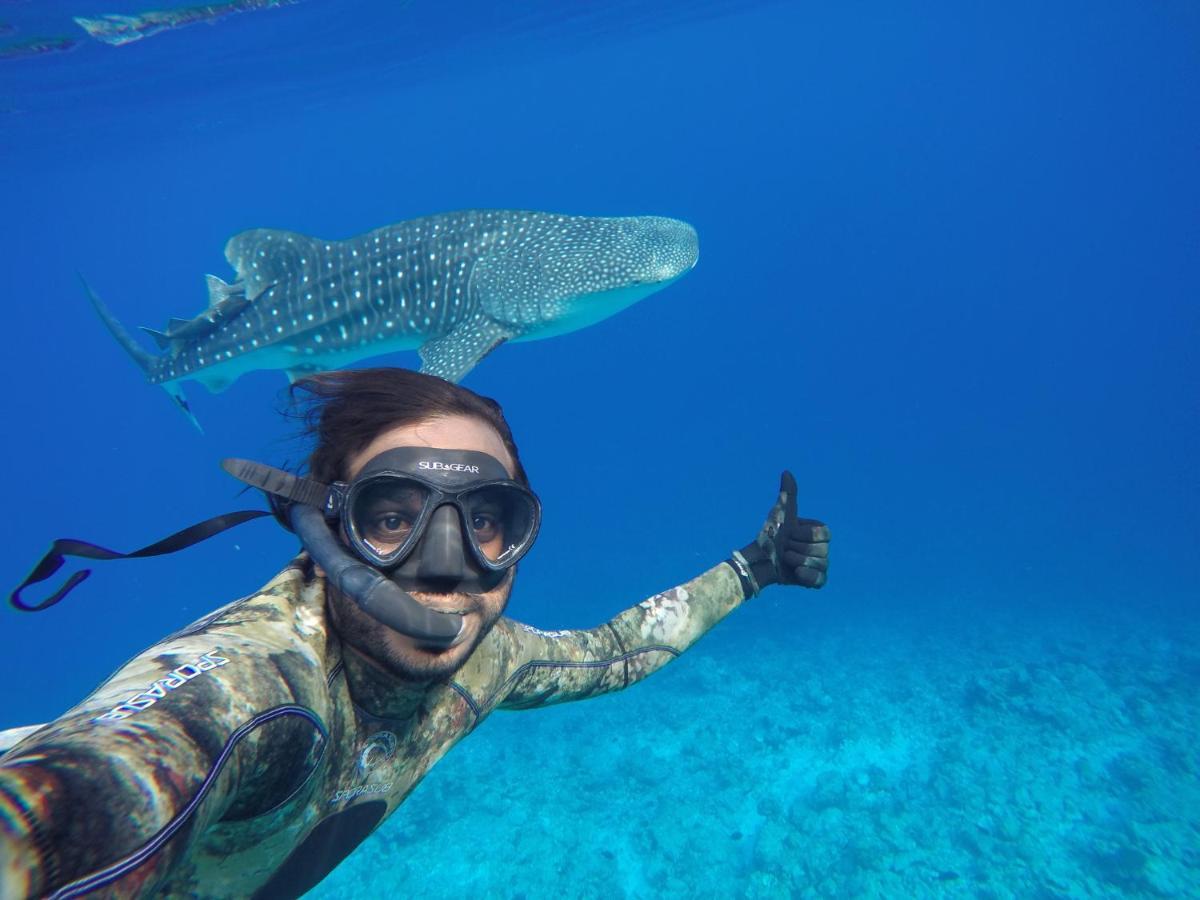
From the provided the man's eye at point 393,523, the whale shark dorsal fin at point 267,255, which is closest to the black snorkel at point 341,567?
the man's eye at point 393,523

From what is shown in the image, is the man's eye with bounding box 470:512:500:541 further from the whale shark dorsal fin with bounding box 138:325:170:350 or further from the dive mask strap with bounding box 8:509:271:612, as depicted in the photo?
the whale shark dorsal fin with bounding box 138:325:170:350

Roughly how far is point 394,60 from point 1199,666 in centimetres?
3189

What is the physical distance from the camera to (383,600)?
1860 mm

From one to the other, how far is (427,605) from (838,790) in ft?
32.5

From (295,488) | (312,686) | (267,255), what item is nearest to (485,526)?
(295,488)

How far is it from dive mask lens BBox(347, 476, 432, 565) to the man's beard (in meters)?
0.21

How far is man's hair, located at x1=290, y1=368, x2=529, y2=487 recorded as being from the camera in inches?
90.9

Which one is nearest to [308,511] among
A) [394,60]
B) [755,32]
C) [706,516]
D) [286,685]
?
[286,685]

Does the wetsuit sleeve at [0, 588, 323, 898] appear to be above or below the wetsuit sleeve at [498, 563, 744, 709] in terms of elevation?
above

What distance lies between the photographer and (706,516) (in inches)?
1307

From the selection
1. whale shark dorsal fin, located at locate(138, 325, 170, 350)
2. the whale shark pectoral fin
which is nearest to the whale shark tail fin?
whale shark dorsal fin, located at locate(138, 325, 170, 350)

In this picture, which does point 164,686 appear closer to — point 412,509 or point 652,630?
point 412,509

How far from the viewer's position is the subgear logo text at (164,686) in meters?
1.35

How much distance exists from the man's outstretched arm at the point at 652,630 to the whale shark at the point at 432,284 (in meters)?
4.77
